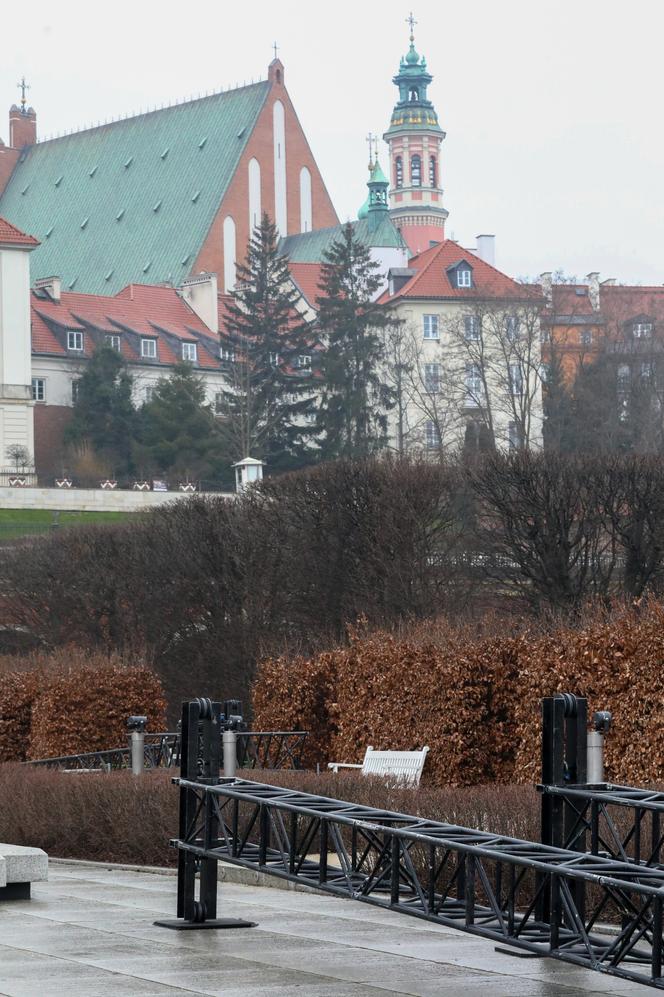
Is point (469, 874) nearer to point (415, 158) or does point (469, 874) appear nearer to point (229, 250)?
point (229, 250)

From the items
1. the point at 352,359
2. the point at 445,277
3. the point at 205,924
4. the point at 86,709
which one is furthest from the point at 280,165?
the point at 205,924

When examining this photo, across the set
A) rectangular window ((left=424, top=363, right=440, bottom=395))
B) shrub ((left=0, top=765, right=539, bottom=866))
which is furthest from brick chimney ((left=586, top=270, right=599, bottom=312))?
shrub ((left=0, top=765, right=539, bottom=866))

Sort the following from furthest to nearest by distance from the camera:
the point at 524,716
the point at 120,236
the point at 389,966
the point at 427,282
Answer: the point at 120,236, the point at 427,282, the point at 524,716, the point at 389,966

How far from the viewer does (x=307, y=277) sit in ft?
347

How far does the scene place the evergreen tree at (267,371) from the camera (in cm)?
7756

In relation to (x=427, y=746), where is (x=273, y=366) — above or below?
above

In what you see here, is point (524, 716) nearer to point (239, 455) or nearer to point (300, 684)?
point (300, 684)

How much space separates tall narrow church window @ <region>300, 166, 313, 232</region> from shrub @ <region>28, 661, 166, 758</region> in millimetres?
93538

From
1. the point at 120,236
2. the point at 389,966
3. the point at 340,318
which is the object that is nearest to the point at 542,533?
the point at 389,966

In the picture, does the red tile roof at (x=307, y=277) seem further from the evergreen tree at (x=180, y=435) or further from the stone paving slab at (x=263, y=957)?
the stone paving slab at (x=263, y=957)

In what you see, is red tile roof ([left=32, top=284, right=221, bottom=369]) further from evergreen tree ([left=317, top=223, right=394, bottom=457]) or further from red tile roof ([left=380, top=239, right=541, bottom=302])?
evergreen tree ([left=317, top=223, right=394, bottom=457])

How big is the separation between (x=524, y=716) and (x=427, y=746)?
1.98 metres

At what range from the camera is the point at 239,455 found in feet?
248

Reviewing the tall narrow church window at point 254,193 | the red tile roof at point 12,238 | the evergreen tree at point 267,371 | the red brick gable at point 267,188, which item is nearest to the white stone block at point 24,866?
the evergreen tree at point 267,371
